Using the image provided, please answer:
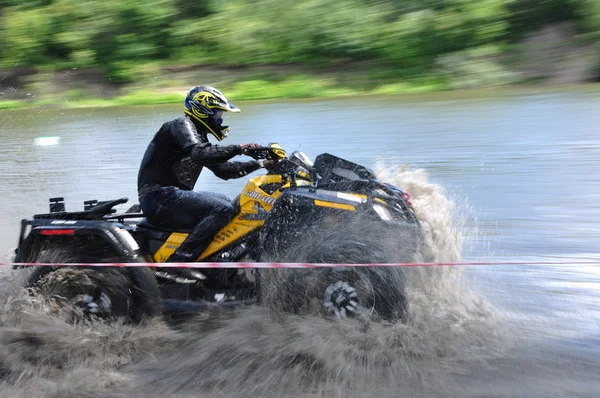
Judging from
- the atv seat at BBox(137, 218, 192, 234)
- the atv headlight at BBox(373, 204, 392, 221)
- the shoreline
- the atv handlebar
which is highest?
the shoreline

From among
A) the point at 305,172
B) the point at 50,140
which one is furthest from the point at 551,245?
the point at 50,140

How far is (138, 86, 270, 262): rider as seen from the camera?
230 inches

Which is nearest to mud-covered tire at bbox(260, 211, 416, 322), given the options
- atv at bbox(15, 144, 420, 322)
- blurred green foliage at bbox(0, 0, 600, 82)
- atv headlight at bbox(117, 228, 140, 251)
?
atv at bbox(15, 144, 420, 322)

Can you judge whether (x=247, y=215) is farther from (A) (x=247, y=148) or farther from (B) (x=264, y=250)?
(A) (x=247, y=148)

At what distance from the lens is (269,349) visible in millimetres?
5367

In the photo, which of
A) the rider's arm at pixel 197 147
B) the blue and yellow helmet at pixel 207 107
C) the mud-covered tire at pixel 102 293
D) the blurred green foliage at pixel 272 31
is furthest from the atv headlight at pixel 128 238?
the blurred green foliage at pixel 272 31

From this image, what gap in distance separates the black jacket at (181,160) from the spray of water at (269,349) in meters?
0.91

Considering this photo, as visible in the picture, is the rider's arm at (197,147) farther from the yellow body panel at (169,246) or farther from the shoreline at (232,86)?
the shoreline at (232,86)

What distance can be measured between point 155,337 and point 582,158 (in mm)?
8118

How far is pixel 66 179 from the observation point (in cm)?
1252

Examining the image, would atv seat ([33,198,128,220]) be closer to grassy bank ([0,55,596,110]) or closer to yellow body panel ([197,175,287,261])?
yellow body panel ([197,175,287,261])

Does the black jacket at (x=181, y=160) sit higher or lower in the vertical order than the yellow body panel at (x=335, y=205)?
higher

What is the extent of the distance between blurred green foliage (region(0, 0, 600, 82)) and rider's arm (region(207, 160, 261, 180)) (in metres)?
18.3

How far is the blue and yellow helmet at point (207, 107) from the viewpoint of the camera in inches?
236
